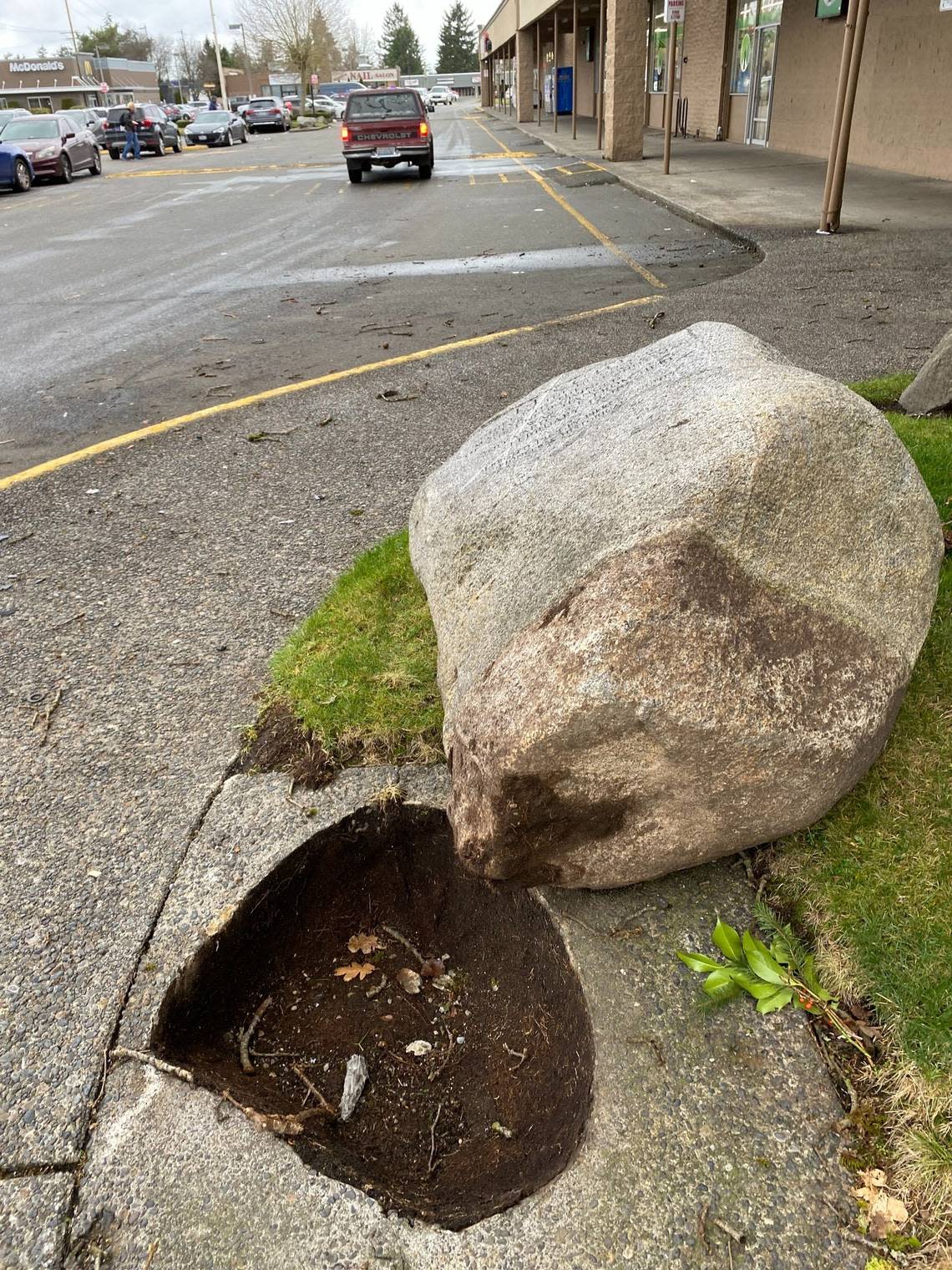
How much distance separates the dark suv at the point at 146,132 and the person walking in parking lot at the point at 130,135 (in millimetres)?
153

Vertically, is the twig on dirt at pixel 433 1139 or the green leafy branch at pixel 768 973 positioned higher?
the green leafy branch at pixel 768 973

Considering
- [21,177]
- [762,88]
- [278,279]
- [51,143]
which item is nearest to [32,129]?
[51,143]

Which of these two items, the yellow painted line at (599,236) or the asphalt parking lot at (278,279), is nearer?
the asphalt parking lot at (278,279)

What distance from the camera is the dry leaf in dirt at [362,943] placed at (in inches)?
103

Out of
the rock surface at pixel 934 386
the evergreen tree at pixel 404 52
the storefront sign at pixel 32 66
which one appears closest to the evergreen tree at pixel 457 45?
the evergreen tree at pixel 404 52

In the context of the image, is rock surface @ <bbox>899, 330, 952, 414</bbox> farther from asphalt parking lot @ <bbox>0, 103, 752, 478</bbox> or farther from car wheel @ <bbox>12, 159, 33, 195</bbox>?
car wheel @ <bbox>12, 159, 33, 195</bbox>

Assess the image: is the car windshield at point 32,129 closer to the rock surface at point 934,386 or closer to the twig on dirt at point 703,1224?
the rock surface at point 934,386

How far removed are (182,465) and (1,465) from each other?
1.19 m

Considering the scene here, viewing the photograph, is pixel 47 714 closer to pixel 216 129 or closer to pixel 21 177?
pixel 21 177

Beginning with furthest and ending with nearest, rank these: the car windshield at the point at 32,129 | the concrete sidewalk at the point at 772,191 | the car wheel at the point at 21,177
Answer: the car windshield at the point at 32,129
the car wheel at the point at 21,177
the concrete sidewalk at the point at 772,191

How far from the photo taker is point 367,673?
3.43 m

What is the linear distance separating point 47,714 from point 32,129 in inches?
1116

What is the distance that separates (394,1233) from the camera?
1749 millimetres

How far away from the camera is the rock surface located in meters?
5.34
